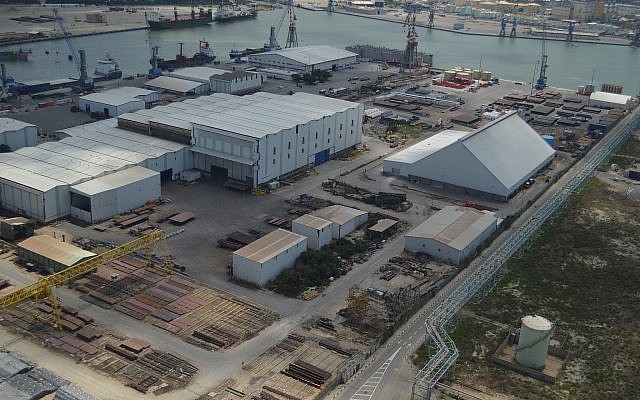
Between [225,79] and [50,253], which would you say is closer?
[50,253]

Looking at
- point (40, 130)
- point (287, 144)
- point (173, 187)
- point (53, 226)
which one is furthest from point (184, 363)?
point (40, 130)

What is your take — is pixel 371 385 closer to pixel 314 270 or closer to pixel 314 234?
pixel 314 270

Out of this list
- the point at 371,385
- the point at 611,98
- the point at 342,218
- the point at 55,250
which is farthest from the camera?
the point at 611,98

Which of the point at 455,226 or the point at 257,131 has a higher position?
the point at 257,131

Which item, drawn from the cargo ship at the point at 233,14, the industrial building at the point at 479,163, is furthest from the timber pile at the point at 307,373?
the cargo ship at the point at 233,14

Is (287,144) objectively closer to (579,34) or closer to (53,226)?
(53,226)

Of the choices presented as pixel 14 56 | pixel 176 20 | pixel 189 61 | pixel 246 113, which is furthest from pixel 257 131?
pixel 176 20

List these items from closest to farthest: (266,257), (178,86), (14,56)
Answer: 1. (266,257)
2. (178,86)
3. (14,56)
